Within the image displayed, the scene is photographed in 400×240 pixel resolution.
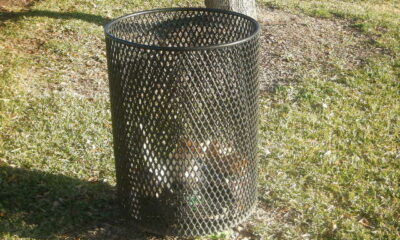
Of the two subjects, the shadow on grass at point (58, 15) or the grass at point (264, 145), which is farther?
the shadow on grass at point (58, 15)

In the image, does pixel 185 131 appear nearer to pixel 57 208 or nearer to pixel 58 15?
pixel 57 208

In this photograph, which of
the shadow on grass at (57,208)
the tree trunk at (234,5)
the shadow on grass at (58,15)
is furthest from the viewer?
the shadow on grass at (58,15)

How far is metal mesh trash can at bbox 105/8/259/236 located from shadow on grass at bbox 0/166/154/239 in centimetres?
26

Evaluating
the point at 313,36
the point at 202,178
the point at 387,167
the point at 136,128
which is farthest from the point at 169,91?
the point at 313,36

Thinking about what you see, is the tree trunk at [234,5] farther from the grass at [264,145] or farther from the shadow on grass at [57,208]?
the shadow on grass at [57,208]

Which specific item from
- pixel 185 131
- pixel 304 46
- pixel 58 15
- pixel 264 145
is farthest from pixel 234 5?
pixel 185 131

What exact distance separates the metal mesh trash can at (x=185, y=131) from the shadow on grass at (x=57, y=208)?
26 centimetres

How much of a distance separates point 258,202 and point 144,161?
3.65 feet

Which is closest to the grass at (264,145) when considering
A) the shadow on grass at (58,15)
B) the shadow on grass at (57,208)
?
the shadow on grass at (57,208)

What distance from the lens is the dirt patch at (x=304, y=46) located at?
664 centimetres

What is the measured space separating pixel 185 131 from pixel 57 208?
1239 mm

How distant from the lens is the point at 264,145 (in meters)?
4.94

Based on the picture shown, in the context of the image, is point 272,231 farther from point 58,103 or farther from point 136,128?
point 58,103

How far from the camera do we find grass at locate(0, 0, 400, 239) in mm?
3895
